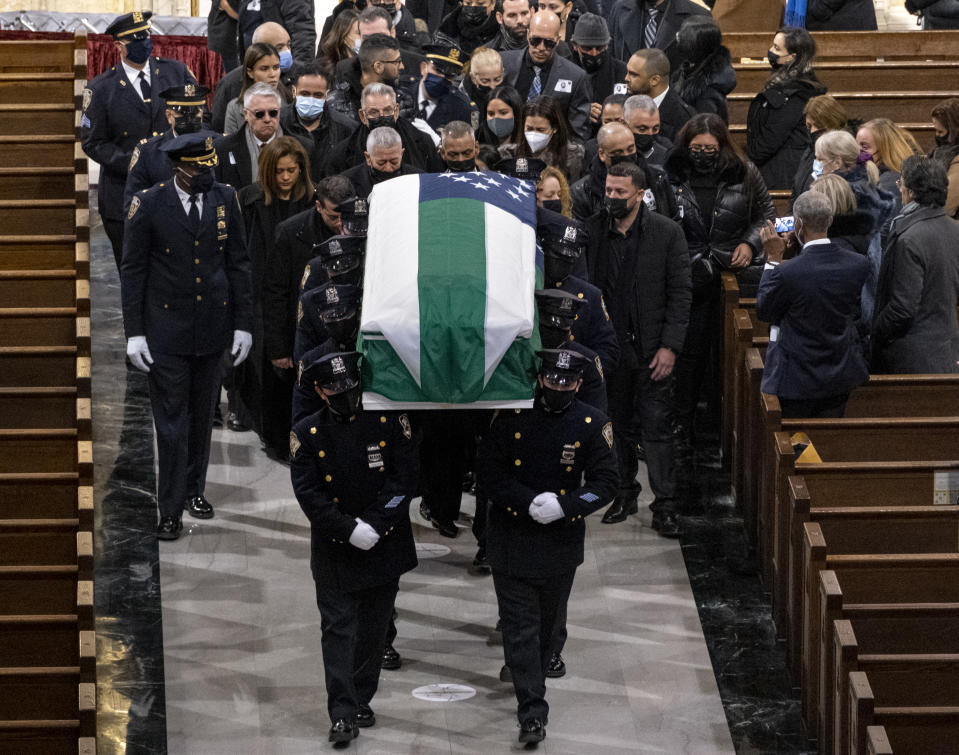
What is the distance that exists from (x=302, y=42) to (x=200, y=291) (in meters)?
3.53

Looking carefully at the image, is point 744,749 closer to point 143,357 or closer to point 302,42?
point 143,357

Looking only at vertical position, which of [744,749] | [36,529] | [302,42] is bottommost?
[744,749]

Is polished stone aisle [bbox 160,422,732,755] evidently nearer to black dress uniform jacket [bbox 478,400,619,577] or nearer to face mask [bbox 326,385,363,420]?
black dress uniform jacket [bbox 478,400,619,577]

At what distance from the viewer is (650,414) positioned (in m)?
6.73

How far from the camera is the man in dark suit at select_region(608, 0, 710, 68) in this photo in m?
9.13

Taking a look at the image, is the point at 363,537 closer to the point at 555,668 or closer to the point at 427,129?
the point at 555,668

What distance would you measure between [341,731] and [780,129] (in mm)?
4322

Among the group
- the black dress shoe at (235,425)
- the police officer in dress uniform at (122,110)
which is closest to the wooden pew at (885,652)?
the black dress shoe at (235,425)

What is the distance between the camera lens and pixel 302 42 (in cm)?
960

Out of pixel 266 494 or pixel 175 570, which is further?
pixel 266 494

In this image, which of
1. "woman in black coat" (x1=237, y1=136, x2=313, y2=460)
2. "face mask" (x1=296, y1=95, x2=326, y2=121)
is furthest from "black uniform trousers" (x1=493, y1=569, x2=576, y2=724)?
"face mask" (x1=296, y1=95, x2=326, y2=121)

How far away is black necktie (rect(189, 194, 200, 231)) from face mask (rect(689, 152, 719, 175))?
215 centimetres

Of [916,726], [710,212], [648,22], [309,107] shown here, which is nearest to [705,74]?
[648,22]

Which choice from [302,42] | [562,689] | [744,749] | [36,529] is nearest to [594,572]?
[562,689]
